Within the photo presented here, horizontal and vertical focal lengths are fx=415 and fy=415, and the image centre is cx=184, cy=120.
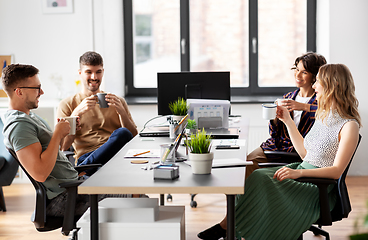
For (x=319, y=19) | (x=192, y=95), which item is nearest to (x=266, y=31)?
(x=319, y=19)

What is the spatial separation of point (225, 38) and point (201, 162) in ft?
11.2

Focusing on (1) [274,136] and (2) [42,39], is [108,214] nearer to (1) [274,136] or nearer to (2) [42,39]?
(1) [274,136]

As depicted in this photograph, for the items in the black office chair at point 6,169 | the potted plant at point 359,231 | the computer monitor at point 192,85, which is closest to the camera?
the potted plant at point 359,231

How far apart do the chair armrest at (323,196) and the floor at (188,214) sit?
62 centimetres

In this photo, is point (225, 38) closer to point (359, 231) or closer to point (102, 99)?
point (102, 99)

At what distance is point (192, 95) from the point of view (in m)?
3.05

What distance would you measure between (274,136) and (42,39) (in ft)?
9.25

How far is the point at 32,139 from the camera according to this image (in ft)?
6.10

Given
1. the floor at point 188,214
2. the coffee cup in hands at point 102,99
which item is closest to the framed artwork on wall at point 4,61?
the floor at point 188,214

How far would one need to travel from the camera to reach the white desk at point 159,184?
1461 millimetres

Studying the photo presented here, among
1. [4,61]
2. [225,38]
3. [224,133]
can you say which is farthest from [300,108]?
[4,61]

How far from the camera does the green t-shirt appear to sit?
6.05ft

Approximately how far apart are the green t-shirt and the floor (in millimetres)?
963

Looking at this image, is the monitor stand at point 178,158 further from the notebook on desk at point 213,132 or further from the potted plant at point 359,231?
the potted plant at point 359,231
